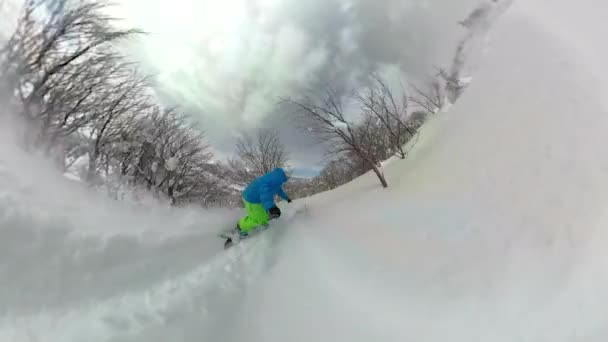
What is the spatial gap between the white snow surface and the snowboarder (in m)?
0.47

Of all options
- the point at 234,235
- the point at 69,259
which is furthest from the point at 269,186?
the point at 69,259

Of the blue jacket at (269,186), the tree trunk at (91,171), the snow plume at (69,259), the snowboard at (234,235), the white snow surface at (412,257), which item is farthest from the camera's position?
the tree trunk at (91,171)

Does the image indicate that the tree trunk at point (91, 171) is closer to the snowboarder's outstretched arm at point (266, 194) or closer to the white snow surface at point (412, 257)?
the white snow surface at point (412, 257)

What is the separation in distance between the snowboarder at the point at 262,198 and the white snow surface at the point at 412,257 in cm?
47

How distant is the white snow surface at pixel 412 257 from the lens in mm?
3079

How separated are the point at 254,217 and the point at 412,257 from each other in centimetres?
264

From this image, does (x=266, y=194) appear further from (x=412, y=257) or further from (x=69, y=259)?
(x=69, y=259)

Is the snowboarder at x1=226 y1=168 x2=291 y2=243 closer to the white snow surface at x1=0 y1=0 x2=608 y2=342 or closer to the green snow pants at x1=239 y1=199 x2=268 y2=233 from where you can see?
the green snow pants at x1=239 y1=199 x2=268 y2=233

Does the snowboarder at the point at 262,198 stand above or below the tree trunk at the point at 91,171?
below

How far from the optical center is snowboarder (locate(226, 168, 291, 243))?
17.8ft

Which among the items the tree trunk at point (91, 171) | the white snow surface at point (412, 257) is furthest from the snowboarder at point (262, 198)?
the tree trunk at point (91, 171)

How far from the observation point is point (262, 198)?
5465 mm

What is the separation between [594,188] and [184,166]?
2345cm

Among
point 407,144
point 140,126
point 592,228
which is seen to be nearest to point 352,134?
point 407,144
